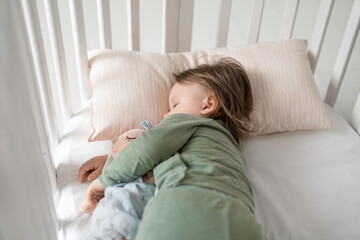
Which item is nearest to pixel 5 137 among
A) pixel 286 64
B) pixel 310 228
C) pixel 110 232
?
pixel 110 232

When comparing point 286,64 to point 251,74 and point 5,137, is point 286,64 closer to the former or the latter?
point 251,74

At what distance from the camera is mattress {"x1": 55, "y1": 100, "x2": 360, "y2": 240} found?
933mm

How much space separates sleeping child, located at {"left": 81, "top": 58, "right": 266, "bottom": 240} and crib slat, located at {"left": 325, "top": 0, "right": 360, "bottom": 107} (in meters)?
0.45

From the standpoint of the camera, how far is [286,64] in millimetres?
1229

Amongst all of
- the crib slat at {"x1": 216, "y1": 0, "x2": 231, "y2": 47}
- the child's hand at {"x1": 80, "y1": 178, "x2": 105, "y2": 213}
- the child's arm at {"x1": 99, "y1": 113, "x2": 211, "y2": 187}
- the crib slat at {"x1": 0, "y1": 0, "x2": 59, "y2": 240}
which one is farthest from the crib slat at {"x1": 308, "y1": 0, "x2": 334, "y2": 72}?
the crib slat at {"x1": 0, "y1": 0, "x2": 59, "y2": 240}

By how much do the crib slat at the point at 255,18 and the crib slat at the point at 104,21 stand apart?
20.9 inches

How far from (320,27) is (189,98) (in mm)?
642

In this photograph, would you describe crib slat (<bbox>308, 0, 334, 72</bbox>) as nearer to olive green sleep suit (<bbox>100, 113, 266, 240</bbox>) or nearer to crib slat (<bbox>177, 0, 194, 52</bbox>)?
crib slat (<bbox>177, 0, 194, 52</bbox>)

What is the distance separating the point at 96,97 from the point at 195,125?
0.38 meters

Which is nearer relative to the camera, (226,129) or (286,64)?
(226,129)

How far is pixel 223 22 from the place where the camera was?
129cm

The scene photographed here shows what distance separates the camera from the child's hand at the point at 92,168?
100cm

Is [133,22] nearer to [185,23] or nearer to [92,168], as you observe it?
[185,23]

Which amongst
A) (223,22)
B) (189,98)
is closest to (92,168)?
(189,98)
